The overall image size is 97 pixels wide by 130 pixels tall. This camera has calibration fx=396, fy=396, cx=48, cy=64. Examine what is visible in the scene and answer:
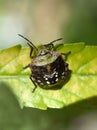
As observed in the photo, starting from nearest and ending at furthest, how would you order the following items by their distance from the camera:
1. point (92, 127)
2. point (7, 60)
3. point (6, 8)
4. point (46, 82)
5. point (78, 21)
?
point (7, 60) → point (46, 82) → point (92, 127) → point (78, 21) → point (6, 8)

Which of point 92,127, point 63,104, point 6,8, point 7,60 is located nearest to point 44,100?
point 63,104

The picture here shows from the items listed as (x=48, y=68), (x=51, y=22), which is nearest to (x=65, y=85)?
(x=48, y=68)

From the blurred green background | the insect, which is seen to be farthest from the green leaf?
the blurred green background

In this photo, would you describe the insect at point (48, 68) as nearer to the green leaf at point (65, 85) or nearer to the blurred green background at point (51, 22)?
the green leaf at point (65, 85)

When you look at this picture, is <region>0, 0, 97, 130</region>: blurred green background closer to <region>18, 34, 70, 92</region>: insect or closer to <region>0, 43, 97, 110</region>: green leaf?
<region>18, 34, 70, 92</region>: insect

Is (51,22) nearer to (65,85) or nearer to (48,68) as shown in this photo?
(48,68)

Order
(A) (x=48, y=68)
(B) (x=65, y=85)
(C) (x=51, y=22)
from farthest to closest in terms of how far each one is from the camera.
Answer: (C) (x=51, y=22) < (A) (x=48, y=68) < (B) (x=65, y=85)

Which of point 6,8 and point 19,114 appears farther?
point 6,8

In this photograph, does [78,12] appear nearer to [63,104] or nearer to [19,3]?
[19,3]
